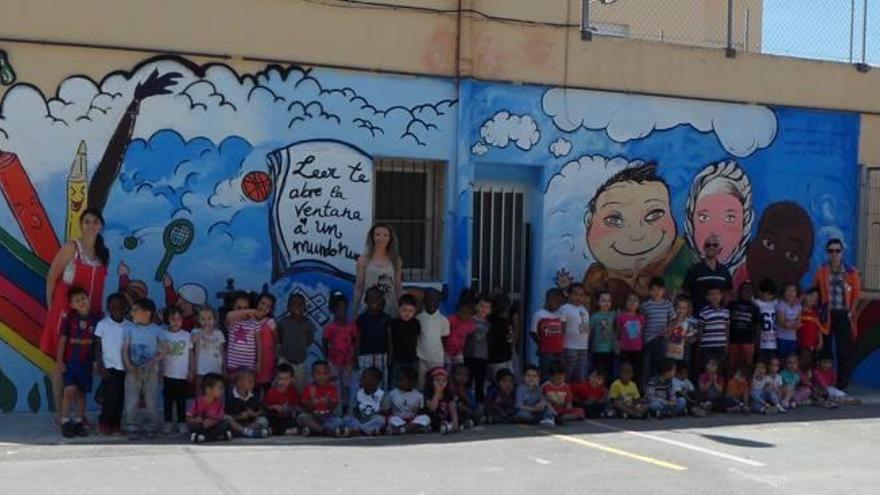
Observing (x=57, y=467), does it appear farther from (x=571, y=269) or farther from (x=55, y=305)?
(x=571, y=269)

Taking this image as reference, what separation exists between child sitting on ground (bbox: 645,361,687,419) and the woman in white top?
264 centimetres

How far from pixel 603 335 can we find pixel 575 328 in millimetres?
416

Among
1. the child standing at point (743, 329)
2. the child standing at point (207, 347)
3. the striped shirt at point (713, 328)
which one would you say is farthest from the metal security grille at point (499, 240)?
the child standing at point (207, 347)

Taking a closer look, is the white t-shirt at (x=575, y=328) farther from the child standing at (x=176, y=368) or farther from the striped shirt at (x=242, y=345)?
the child standing at (x=176, y=368)

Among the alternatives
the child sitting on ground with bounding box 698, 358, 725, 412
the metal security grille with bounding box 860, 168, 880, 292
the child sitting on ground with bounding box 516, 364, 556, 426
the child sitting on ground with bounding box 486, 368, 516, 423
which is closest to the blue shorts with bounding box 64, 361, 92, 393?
the child sitting on ground with bounding box 486, 368, 516, 423

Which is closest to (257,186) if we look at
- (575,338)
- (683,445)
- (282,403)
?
(282,403)

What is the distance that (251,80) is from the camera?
11.8 m

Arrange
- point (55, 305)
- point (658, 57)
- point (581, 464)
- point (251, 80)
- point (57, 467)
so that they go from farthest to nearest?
point (658, 57) < point (251, 80) < point (55, 305) < point (581, 464) < point (57, 467)

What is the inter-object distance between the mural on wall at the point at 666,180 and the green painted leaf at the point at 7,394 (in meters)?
4.64

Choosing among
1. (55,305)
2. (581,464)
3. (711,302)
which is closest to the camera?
(581,464)

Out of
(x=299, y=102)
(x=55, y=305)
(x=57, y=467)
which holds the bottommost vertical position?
(x=57, y=467)

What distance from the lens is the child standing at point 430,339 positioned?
11406 millimetres

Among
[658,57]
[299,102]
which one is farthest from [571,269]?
[299,102]

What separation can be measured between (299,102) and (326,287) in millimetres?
1805
